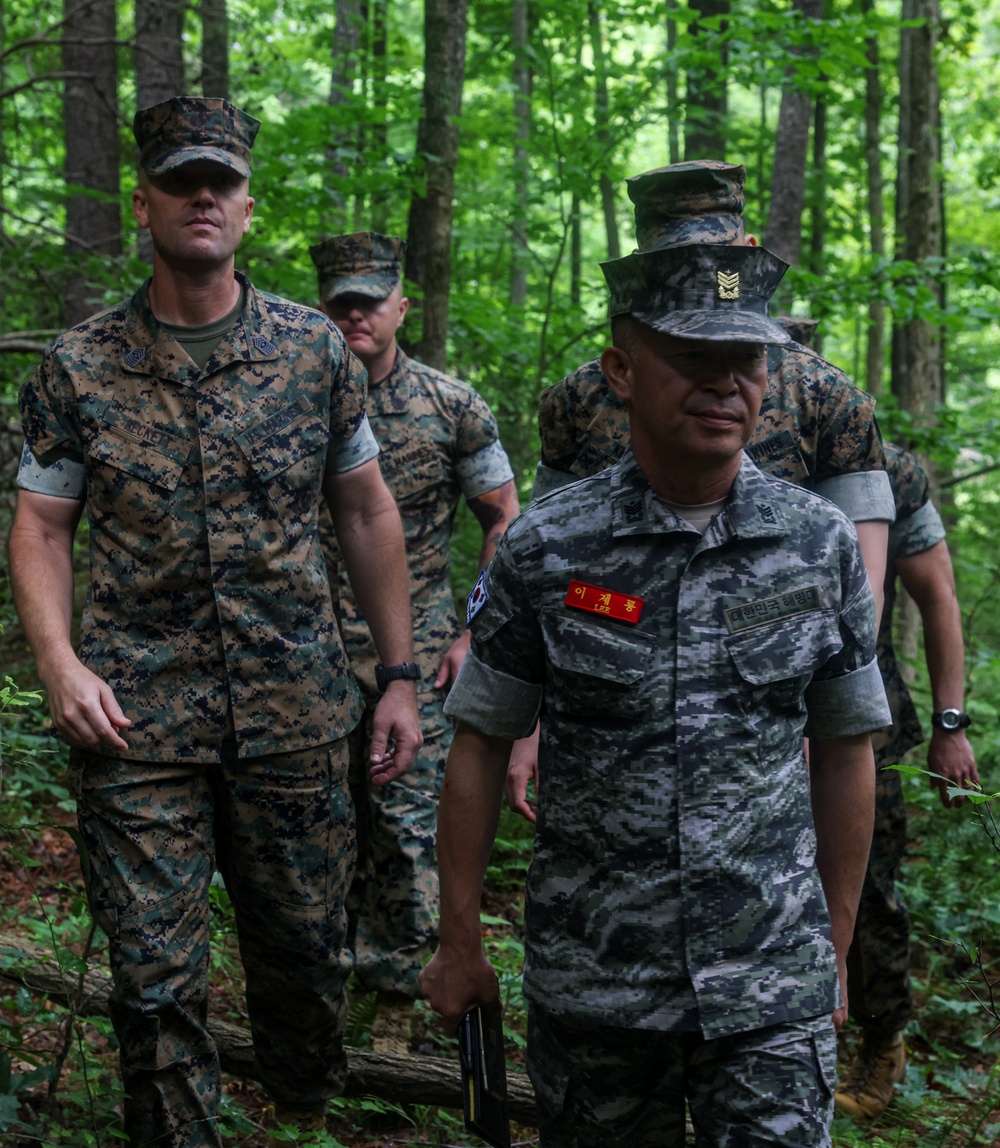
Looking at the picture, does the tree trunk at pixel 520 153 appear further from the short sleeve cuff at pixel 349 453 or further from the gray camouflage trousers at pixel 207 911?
the gray camouflage trousers at pixel 207 911

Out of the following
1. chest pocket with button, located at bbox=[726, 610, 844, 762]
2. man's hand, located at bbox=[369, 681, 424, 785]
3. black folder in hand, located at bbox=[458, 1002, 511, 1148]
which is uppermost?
chest pocket with button, located at bbox=[726, 610, 844, 762]

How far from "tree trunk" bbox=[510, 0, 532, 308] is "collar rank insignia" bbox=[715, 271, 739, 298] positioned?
6877mm

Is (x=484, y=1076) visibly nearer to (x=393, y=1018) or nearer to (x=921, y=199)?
(x=393, y=1018)

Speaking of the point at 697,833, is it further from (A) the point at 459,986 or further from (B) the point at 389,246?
(B) the point at 389,246

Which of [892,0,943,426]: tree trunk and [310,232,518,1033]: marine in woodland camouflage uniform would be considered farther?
[892,0,943,426]: tree trunk

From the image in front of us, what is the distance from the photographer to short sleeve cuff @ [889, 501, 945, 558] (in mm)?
4859

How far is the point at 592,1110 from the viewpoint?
100 inches

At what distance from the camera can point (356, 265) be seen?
225 inches

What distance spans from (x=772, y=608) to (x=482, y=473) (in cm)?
311

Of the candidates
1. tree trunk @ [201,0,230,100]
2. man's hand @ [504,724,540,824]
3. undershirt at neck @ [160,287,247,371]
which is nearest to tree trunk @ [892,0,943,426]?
tree trunk @ [201,0,230,100]

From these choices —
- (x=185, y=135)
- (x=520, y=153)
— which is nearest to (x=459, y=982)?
Answer: (x=185, y=135)

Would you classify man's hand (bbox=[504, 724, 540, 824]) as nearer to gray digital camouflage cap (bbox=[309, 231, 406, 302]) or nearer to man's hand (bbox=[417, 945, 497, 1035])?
man's hand (bbox=[417, 945, 497, 1035])

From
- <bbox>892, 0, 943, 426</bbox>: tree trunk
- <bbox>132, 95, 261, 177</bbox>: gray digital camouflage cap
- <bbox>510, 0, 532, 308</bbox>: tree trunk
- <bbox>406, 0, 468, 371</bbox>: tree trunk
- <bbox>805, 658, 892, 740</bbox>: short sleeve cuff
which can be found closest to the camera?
<bbox>805, 658, 892, 740</bbox>: short sleeve cuff

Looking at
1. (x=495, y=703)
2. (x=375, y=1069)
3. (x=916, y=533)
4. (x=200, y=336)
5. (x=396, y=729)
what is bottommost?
Result: (x=375, y=1069)
